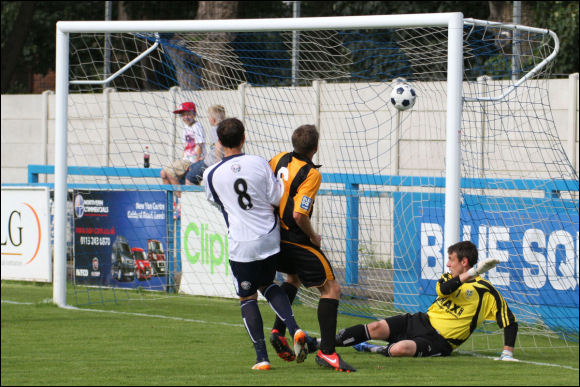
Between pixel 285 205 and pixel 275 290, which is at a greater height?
pixel 285 205

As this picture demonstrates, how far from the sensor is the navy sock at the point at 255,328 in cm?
718

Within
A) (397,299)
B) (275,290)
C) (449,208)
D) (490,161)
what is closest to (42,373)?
(275,290)

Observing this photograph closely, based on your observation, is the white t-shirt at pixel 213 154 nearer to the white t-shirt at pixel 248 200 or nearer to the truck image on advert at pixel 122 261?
the truck image on advert at pixel 122 261

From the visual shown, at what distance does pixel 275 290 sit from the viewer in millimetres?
7273

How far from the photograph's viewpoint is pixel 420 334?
8.02 metres

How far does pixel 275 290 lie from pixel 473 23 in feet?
10.1

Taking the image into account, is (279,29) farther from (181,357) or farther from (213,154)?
→ (181,357)

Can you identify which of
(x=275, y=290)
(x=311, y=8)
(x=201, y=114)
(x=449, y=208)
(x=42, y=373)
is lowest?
(x=42, y=373)

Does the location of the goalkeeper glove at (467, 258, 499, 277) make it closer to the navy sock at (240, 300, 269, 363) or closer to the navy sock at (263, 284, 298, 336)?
the navy sock at (263, 284, 298, 336)

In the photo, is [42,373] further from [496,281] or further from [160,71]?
[160,71]

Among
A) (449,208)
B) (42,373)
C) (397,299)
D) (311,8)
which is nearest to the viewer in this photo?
(42,373)

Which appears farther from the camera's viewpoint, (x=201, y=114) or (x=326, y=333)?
(x=201, y=114)

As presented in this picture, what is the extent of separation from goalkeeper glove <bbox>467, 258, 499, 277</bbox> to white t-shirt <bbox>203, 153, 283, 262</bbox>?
58.7 inches

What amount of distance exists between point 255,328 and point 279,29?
11.9 ft
